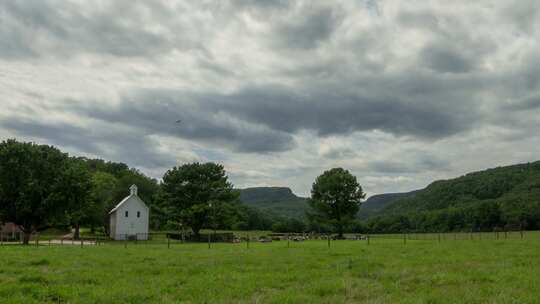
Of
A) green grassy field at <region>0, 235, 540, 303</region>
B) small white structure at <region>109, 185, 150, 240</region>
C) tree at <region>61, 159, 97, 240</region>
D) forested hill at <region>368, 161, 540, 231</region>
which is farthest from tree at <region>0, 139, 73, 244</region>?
forested hill at <region>368, 161, 540, 231</region>

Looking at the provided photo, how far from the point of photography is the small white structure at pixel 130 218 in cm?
6291

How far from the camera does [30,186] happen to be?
43.0 meters

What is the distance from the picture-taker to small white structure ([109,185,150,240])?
206ft

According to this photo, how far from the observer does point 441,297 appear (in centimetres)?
1091

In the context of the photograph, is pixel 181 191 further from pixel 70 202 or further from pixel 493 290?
pixel 493 290

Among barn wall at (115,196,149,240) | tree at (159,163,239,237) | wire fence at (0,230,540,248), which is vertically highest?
tree at (159,163,239,237)

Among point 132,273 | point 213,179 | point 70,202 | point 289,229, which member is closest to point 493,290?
point 132,273

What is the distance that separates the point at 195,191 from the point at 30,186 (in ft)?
72.0

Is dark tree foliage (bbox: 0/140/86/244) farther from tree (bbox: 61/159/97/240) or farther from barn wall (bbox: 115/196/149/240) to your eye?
barn wall (bbox: 115/196/149/240)

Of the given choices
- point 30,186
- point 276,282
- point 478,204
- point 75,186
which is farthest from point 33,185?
point 478,204

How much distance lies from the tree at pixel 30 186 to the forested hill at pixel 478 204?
69850 millimetres

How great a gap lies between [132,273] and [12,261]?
23.6 feet

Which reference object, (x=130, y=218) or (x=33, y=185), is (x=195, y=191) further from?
(x=33, y=185)

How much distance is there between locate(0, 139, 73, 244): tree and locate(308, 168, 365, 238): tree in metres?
40.7
